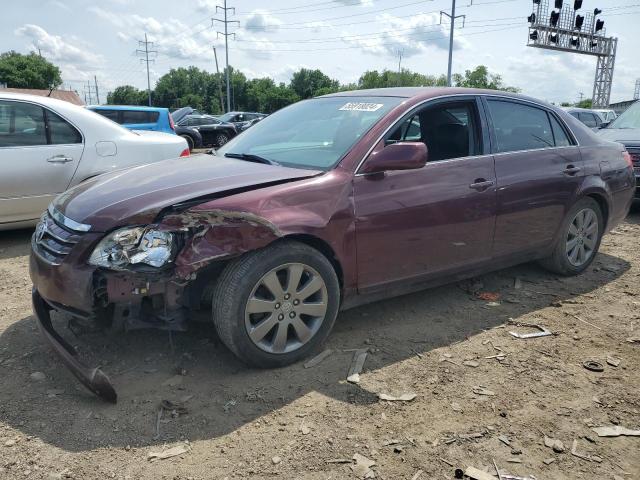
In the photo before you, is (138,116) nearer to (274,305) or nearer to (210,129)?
(210,129)

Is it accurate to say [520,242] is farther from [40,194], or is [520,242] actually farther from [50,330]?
[40,194]

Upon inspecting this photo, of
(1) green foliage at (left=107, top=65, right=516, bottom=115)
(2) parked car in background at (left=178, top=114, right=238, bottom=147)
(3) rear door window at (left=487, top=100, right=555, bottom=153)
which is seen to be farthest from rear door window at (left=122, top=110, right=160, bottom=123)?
(1) green foliage at (left=107, top=65, right=516, bottom=115)

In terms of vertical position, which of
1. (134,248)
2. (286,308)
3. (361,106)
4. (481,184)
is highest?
(361,106)

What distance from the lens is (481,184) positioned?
3826mm

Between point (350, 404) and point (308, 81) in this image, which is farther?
point (308, 81)

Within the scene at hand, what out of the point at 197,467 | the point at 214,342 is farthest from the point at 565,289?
the point at 197,467

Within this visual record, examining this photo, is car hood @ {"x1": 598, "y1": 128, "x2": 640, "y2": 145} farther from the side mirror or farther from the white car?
the white car

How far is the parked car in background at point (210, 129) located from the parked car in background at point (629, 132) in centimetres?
1554

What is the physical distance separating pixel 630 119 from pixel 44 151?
8.89m

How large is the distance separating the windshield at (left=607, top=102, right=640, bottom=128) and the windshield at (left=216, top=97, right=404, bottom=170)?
22.4ft

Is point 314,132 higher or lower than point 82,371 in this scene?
higher

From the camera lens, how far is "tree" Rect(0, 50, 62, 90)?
73625 mm

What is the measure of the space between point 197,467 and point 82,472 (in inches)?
19.2

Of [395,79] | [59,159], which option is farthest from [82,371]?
[395,79]
